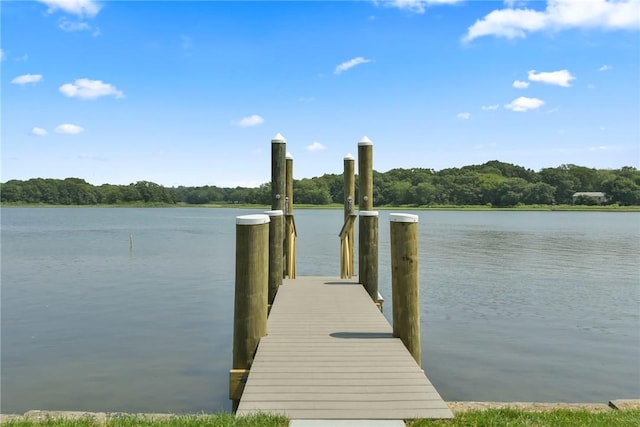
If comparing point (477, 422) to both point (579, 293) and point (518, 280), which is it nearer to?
point (579, 293)

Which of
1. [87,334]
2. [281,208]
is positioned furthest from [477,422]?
[87,334]

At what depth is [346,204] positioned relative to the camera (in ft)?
43.1

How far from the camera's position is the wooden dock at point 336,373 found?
469cm

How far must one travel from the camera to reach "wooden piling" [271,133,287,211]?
10625 millimetres

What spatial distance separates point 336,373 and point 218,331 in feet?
24.7

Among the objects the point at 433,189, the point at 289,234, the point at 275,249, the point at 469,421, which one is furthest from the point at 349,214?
the point at 433,189

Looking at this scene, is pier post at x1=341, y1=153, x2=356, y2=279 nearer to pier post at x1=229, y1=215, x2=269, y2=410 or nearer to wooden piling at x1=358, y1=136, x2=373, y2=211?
wooden piling at x1=358, y1=136, x2=373, y2=211

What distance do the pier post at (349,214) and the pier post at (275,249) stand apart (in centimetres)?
238

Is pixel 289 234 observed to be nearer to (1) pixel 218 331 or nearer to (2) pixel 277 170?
(2) pixel 277 170

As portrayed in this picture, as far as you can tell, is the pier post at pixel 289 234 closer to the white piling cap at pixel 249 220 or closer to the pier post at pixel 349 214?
the pier post at pixel 349 214

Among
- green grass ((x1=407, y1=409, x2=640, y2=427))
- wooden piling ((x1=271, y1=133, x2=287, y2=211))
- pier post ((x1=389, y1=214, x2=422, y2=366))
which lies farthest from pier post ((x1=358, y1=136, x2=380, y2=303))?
green grass ((x1=407, y1=409, x2=640, y2=427))

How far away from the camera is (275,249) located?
34.1 ft

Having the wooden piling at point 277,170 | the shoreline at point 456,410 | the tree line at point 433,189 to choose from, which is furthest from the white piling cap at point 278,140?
the tree line at point 433,189

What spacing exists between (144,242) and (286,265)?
2854 cm
